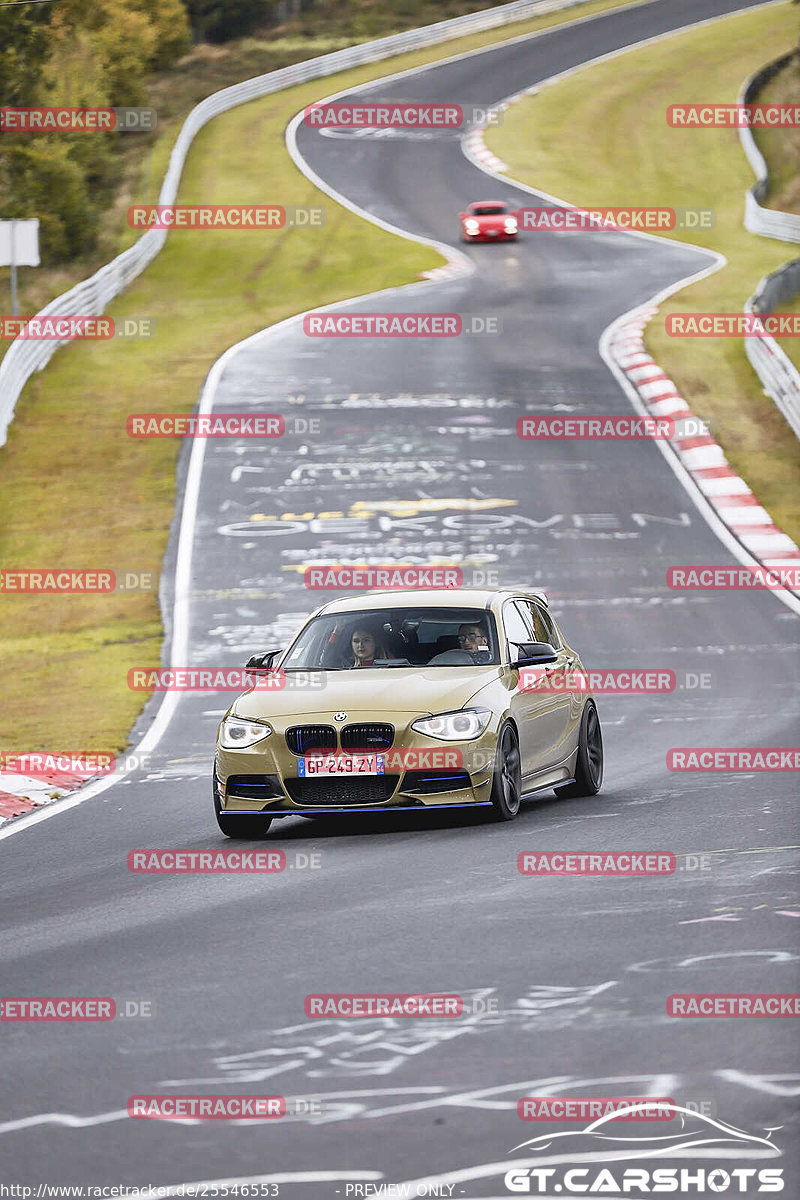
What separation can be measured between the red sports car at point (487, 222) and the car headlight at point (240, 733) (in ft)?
130

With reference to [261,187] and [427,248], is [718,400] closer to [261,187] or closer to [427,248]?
[427,248]

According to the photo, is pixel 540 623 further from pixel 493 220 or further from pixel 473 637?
pixel 493 220

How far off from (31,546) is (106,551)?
1237mm

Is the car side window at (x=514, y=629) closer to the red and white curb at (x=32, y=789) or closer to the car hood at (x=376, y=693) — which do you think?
the car hood at (x=376, y=693)

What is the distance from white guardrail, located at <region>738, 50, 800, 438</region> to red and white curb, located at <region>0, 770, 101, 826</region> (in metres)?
19.3

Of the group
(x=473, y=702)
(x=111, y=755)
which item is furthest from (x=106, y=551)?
(x=473, y=702)

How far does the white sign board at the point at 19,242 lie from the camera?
34.4m

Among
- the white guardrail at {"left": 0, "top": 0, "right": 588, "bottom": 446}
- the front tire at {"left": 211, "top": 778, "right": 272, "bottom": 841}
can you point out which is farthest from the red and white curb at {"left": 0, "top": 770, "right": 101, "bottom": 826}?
the white guardrail at {"left": 0, "top": 0, "right": 588, "bottom": 446}

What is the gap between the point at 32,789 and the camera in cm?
1388

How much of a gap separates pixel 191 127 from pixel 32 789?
178 feet

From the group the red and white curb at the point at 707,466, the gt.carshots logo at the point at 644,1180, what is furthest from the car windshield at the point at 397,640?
the red and white curb at the point at 707,466

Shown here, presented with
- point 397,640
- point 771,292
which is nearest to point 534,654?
point 397,640

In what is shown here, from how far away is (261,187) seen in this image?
56594 mm

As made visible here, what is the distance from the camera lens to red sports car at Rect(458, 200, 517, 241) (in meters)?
49.4
